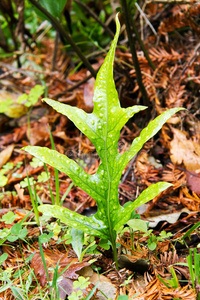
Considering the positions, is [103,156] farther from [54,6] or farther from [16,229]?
[54,6]

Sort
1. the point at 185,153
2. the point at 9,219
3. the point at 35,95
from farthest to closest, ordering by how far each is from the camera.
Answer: the point at 35,95, the point at 185,153, the point at 9,219

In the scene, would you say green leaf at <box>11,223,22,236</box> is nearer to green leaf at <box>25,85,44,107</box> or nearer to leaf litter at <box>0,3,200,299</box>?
leaf litter at <box>0,3,200,299</box>

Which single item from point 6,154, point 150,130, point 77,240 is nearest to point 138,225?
point 77,240

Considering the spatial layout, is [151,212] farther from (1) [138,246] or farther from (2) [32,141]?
(2) [32,141]

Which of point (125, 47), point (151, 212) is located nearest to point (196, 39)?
point (125, 47)

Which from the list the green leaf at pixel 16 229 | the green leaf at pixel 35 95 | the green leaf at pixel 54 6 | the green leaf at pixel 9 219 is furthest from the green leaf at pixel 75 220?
the green leaf at pixel 35 95

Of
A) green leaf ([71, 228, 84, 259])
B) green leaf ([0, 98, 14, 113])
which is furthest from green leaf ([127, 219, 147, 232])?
green leaf ([0, 98, 14, 113])

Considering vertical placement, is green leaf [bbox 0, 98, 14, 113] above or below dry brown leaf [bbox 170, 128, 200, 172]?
above

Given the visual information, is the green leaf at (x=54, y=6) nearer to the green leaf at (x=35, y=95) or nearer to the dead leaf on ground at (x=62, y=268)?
the green leaf at (x=35, y=95)

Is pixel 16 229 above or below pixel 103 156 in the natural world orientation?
below
